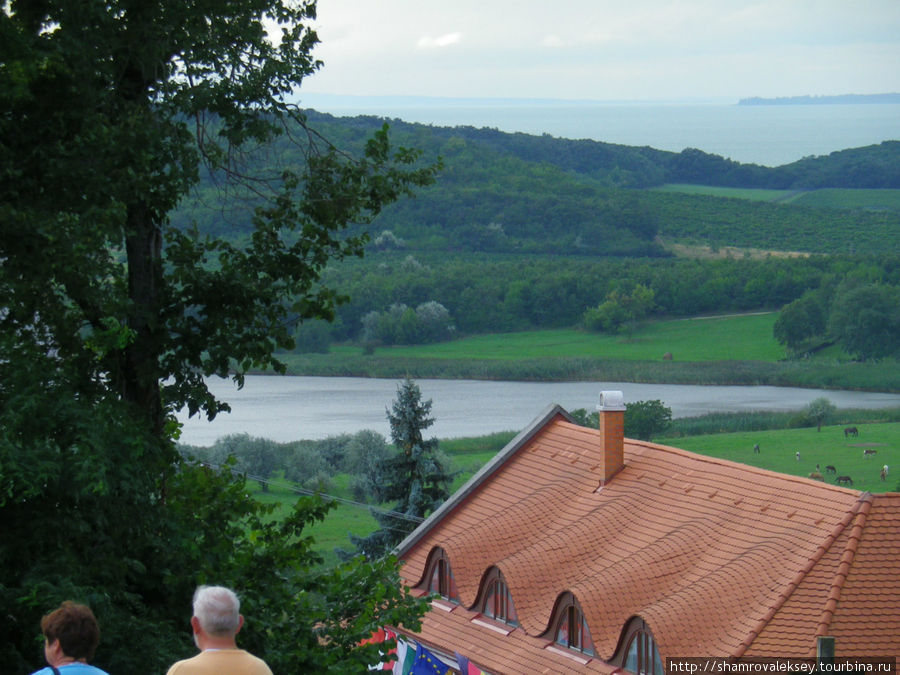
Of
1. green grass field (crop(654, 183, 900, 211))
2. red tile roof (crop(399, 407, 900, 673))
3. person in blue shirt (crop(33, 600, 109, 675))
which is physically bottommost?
red tile roof (crop(399, 407, 900, 673))

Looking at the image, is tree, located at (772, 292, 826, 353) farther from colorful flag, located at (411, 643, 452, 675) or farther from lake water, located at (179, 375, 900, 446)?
colorful flag, located at (411, 643, 452, 675)

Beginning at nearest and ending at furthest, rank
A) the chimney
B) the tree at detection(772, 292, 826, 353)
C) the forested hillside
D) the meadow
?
1. the chimney
2. the meadow
3. the tree at detection(772, 292, 826, 353)
4. the forested hillside

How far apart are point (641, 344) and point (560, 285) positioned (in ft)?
37.1

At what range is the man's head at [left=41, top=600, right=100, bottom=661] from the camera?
5.29 m

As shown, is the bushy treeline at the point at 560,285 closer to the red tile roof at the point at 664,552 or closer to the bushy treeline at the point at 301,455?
the bushy treeline at the point at 301,455

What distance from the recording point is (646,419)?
5434 cm

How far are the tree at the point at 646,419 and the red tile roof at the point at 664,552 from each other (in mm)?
31481

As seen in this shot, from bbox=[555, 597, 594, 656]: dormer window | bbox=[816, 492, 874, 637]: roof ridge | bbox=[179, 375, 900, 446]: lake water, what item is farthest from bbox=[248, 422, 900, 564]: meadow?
bbox=[816, 492, 874, 637]: roof ridge

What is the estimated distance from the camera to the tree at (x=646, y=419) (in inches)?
2138

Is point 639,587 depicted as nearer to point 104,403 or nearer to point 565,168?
point 104,403

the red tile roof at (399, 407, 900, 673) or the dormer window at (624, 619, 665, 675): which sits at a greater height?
the red tile roof at (399, 407, 900, 673)

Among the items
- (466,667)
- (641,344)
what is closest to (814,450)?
(466,667)

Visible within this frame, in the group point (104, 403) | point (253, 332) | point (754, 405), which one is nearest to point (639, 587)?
point (253, 332)

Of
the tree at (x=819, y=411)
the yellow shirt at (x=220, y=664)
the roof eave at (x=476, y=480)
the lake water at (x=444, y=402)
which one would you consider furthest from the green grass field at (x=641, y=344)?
the yellow shirt at (x=220, y=664)
